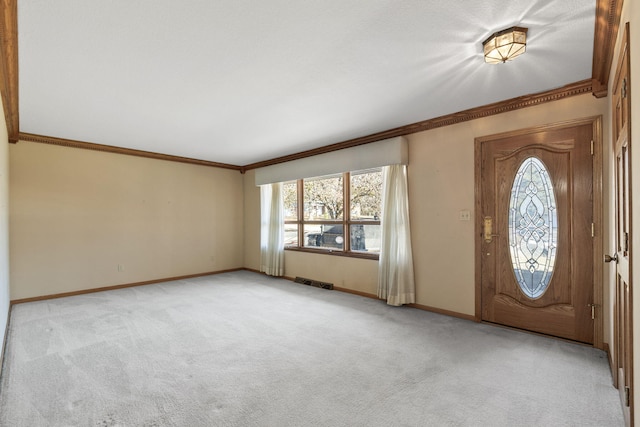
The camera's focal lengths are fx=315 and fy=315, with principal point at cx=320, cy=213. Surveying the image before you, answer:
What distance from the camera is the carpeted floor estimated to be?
1.97m

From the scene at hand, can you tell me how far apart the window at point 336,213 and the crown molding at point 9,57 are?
404 centimetres

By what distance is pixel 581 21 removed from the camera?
2.03 meters

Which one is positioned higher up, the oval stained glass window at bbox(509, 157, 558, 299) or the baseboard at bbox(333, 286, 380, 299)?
the oval stained glass window at bbox(509, 157, 558, 299)

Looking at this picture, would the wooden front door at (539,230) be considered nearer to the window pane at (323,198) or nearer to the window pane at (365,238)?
the window pane at (365,238)

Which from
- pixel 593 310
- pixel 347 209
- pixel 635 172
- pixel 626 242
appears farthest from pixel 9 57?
pixel 593 310

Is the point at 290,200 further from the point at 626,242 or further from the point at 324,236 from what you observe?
the point at 626,242

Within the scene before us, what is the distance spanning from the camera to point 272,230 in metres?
6.44

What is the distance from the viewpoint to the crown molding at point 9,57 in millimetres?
1873

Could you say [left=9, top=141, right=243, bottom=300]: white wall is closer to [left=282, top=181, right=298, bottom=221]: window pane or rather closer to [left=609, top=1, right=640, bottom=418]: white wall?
[left=282, top=181, right=298, bottom=221]: window pane

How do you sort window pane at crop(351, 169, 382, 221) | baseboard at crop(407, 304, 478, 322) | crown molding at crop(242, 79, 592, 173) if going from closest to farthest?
crown molding at crop(242, 79, 592, 173)
baseboard at crop(407, 304, 478, 322)
window pane at crop(351, 169, 382, 221)

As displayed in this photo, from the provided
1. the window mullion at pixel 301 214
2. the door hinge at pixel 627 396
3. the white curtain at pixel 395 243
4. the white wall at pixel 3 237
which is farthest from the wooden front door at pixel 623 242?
the white wall at pixel 3 237

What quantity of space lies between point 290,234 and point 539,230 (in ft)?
14.1

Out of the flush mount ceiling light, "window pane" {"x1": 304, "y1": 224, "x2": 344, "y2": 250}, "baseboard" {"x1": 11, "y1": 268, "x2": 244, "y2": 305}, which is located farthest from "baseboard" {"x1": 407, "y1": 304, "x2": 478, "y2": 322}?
"baseboard" {"x1": 11, "y1": 268, "x2": 244, "y2": 305}

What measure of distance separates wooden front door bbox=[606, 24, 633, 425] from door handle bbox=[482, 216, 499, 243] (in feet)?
4.22
